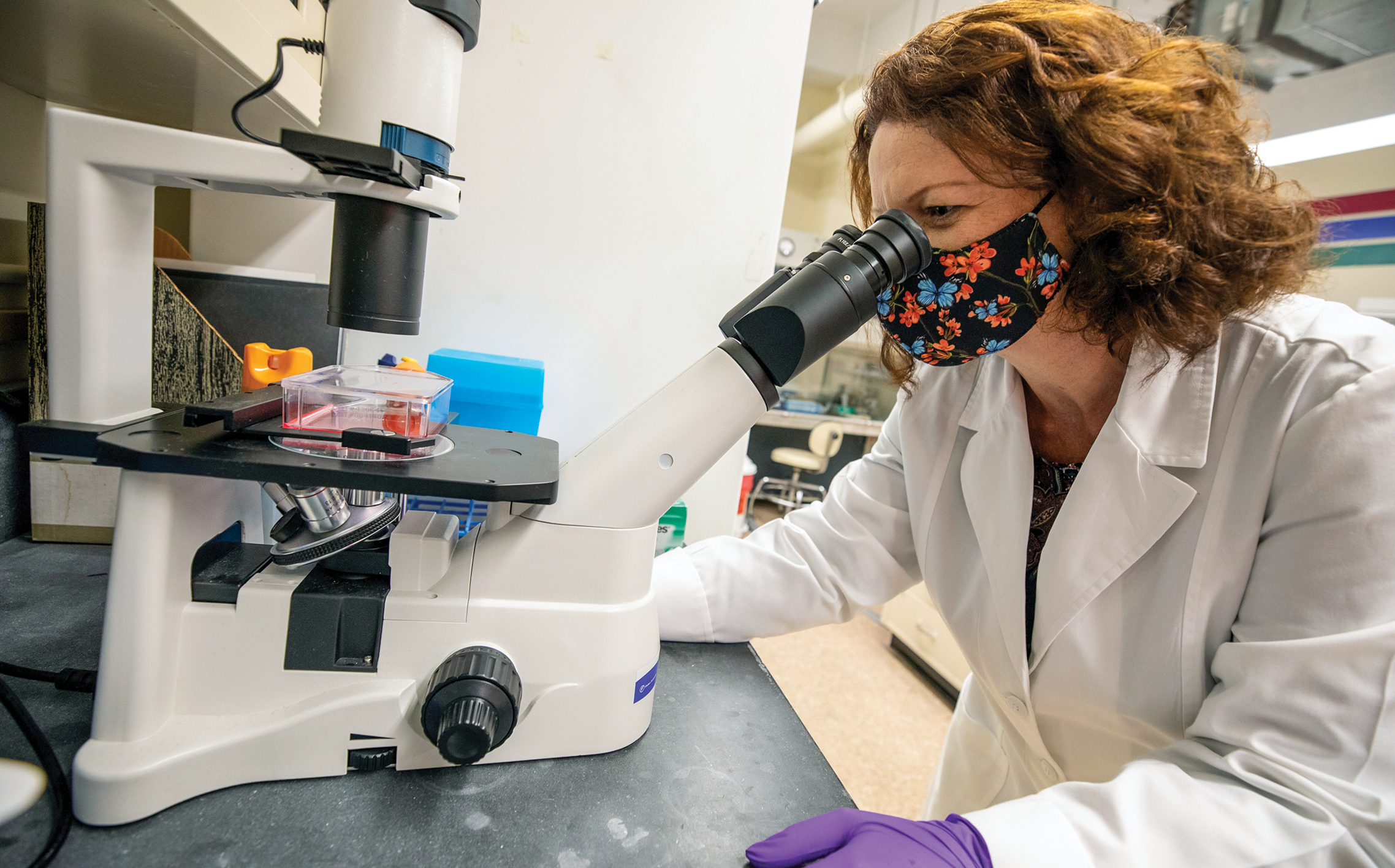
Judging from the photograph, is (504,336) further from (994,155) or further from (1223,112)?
(1223,112)

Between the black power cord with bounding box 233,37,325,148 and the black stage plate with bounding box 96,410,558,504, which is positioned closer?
the black stage plate with bounding box 96,410,558,504

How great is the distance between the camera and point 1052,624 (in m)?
0.73

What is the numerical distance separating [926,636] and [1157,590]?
209cm

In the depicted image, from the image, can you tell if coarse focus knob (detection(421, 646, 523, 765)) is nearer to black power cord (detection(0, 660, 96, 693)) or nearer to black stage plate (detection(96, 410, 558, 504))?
black stage plate (detection(96, 410, 558, 504))

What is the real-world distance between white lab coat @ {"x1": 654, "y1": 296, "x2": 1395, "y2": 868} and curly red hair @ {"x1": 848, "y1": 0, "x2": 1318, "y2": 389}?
66 mm

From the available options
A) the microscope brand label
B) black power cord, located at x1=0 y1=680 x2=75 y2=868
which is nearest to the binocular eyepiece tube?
the microscope brand label

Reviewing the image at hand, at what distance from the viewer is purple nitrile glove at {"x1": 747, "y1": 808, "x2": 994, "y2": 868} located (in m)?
0.47

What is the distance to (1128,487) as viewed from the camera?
2.31ft

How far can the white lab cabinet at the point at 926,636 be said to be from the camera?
2.43 meters

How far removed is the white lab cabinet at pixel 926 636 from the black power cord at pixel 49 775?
7.71 feet

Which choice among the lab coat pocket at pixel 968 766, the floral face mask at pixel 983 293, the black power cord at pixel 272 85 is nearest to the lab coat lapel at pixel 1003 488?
the floral face mask at pixel 983 293

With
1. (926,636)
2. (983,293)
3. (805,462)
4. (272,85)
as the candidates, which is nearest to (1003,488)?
(983,293)

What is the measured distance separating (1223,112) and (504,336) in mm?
1066

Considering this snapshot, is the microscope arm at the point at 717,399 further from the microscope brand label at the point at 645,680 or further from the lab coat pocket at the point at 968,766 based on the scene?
the lab coat pocket at the point at 968,766
